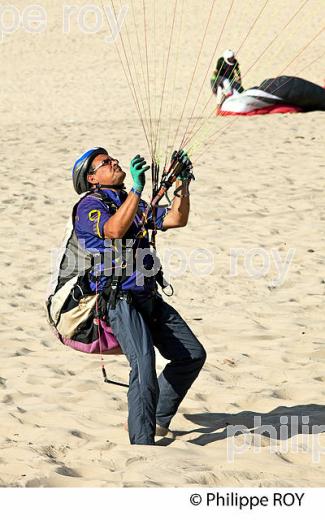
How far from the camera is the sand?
450 cm

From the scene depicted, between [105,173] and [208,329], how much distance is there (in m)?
2.70

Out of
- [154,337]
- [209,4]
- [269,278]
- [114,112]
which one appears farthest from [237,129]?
[209,4]

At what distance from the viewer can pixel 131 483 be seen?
4.04 metres

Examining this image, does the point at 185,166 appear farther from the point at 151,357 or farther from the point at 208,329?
the point at 208,329

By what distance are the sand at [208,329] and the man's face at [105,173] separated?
1333mm

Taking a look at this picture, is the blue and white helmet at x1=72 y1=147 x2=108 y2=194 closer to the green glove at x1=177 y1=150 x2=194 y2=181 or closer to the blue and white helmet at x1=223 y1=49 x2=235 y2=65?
the green glove at x1=177 y1=150 x2=194 y2=181

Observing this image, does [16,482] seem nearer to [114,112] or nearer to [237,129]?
[237,129]

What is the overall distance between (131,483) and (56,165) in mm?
9728

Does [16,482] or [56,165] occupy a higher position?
[56,165]

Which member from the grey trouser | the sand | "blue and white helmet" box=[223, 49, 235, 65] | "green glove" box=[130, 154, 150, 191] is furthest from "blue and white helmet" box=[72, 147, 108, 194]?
"blue and white helmet" box=[223, 49, 235, 65]

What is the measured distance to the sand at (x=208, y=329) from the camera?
14.8ft

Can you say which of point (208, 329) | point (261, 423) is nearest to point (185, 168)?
point (261, 423)

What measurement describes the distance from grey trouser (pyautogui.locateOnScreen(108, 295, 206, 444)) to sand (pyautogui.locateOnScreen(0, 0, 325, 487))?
159 mm
